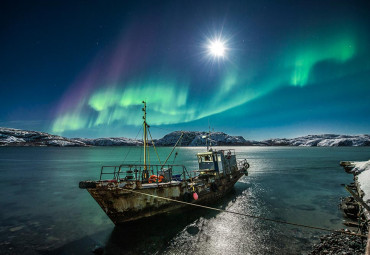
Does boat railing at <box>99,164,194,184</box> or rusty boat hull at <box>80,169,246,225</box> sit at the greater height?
boat railing at <box>99,164,194,184</box>

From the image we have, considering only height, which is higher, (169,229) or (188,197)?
(188,197)

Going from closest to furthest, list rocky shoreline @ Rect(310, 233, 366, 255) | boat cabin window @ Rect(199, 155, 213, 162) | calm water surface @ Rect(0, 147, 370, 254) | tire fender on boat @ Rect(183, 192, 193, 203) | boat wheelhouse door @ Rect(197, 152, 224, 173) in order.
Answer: rocky shoreline @ Rect(310, 233, 366, 255) < calm water surface @ Rect(0, 147, 370, 254) < tire fender on boat @ Rect(183, 192, 193, 203) < boat wheelhouse door @ Rect(197, 152, 224, 173) < boat cabin window @ Rect(199, 155, 213, 162)

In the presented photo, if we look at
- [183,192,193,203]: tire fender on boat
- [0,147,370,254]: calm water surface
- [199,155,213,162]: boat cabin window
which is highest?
[199,155,213,162]: boat cabin window

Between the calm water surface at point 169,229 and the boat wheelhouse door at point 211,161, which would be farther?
the boat wheelhouse door at point 211,161

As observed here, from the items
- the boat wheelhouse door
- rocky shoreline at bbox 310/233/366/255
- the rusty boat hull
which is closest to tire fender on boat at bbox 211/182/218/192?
the boat wheelhouse door

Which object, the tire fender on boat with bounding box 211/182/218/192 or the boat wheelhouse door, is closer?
the tire fender on boat with bounding box 211/182/218/192

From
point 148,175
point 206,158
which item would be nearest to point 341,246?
point 206,158

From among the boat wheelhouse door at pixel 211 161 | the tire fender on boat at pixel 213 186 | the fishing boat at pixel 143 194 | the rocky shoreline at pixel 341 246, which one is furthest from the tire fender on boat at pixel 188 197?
the rocky shoreline at pixel 341 246

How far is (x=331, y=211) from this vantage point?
17266 mm

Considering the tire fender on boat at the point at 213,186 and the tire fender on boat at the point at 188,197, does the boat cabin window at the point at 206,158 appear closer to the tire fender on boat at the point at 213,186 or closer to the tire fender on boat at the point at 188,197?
the tire fender on boat at the point at 213,186

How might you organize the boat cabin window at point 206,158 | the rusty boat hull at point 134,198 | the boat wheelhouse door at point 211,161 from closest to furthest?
the rusty boat hull at point 134,198 < the boat wheelhouse door at point 211,161 < the boat cabin window at point 206,158

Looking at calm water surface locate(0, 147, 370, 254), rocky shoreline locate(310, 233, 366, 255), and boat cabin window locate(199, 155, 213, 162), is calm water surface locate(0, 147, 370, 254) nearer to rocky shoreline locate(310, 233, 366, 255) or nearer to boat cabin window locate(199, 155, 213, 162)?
rocky shoreline locate(310, 233, 366, 255)

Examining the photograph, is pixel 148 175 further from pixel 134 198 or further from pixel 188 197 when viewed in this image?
pixel 134 198

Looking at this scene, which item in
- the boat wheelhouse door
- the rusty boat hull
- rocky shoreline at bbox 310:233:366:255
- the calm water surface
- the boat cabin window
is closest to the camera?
rocky shoreline at bbox 310:233:366:255
